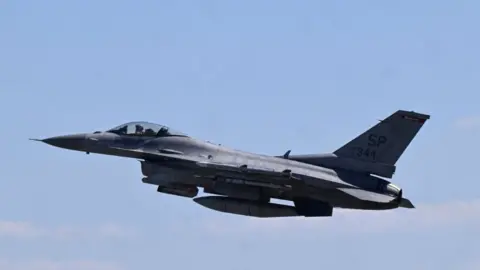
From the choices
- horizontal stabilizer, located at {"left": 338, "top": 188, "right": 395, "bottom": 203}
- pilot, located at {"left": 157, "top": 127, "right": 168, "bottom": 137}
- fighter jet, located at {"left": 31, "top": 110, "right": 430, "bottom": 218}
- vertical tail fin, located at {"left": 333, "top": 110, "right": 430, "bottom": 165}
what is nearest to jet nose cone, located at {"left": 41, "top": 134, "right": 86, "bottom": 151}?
fighter jet, located at {"left": 31, "top": 110, "right": 430, "bottom": 218}

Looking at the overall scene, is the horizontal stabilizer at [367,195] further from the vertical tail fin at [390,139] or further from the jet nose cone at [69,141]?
the jet nose cone at [69,141]

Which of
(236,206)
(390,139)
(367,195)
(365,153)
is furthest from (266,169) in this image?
(390,139)

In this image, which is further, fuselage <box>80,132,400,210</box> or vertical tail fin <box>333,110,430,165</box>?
vertical tail fin <box>333,110,430,165</box>

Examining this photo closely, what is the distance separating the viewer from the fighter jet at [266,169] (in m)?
33.6

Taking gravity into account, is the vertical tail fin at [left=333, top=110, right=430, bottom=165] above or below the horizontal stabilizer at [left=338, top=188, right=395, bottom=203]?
above

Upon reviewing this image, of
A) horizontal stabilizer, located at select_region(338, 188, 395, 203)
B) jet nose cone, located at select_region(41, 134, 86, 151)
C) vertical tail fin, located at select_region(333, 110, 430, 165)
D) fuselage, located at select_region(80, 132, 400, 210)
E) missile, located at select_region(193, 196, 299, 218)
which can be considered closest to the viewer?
horizontal stabilizer, located at select_region(338, 188, 395, 203)

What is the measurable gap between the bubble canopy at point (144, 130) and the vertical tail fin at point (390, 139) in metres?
6.19

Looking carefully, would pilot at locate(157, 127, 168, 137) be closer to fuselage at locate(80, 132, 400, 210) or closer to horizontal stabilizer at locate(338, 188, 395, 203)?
fuselage at locate(80, 132, 400, 210)

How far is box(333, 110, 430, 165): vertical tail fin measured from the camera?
35031mm

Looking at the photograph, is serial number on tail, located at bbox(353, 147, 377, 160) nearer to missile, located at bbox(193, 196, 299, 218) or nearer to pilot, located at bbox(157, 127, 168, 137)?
missile, located at bbox(193, 196, 299, 218)

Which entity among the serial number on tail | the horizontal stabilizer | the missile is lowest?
the missile

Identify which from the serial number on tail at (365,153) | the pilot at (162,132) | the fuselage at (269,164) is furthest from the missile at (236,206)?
the serial number on tail at (365,153)

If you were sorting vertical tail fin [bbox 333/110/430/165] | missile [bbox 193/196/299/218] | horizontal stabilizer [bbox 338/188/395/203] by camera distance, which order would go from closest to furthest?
horizontal stabilizer [bbox 338/188/395/203]
missile [bbox 193/196/299/218]
vertical tail fin [bbox 333/110/430/165]

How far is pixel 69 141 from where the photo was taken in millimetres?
35406
